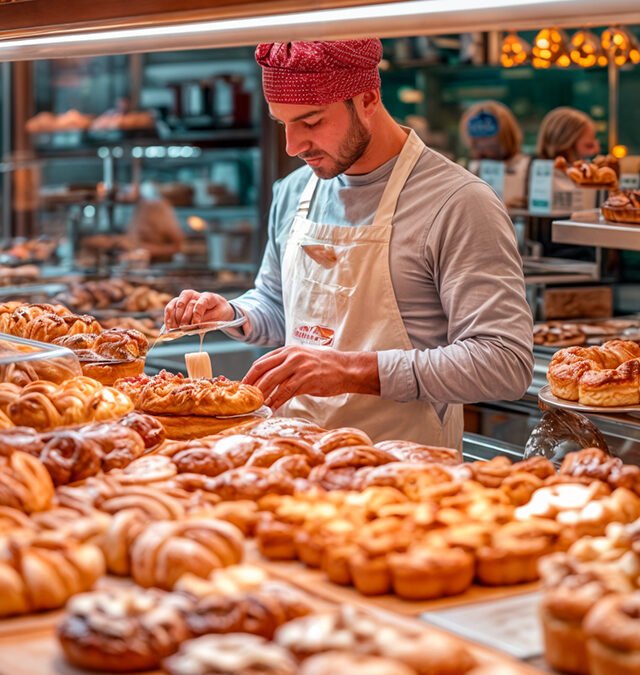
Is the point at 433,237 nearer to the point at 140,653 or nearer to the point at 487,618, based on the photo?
the point at 487,618

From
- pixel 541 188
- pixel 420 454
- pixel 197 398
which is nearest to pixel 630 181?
pixel 541 188

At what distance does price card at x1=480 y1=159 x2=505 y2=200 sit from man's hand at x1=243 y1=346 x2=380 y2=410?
2485 millimetres

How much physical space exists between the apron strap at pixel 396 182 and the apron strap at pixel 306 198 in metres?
0.30

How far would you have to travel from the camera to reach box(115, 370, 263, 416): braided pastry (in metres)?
2.41

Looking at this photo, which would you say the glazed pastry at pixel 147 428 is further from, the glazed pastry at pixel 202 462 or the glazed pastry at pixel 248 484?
the glazed pastry at pixel 248 484

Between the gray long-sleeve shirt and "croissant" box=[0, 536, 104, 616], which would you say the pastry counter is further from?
the gray long-sleeve shirt

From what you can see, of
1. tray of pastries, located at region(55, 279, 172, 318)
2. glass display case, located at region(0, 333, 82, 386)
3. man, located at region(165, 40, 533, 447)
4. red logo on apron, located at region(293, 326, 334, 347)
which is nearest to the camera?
Result: glass display case, located at region(0, 333, 82, 386)

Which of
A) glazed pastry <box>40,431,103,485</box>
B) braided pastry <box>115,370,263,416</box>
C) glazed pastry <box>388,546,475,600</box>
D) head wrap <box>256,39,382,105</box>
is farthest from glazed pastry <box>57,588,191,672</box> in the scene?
head wrap <box>256,39,382,105</box>

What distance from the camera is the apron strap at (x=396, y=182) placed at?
2961mm

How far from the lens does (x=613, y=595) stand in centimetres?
135

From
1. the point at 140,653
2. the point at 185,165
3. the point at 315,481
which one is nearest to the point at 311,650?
the point at 140,653

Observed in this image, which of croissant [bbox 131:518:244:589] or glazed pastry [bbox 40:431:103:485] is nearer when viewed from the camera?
croissant [bbox 131:518:244:589]

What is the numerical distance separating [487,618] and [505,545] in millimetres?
155

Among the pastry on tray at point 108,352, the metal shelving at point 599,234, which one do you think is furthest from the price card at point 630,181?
the pastry on tray at point 108,352
